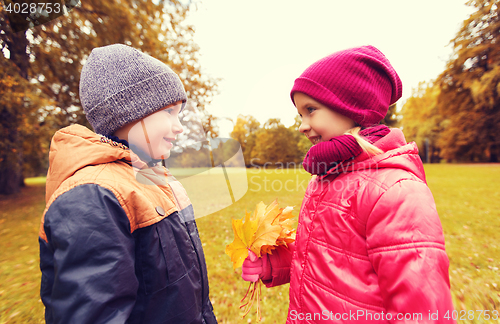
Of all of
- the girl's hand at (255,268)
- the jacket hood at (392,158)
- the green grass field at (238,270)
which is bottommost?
the green grass field at (238,270)

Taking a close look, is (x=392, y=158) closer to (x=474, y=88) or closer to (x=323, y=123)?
(x=323, y=123)

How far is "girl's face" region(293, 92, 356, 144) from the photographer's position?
138 centimetres

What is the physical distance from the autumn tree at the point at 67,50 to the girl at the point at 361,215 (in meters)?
5.33

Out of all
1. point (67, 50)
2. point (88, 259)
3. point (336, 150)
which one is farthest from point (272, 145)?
point (67, 50)

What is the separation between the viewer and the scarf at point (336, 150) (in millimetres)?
1229

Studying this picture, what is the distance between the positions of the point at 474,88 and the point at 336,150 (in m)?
33.2

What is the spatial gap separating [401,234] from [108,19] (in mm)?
10017

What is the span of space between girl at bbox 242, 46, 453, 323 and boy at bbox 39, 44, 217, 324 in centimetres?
63

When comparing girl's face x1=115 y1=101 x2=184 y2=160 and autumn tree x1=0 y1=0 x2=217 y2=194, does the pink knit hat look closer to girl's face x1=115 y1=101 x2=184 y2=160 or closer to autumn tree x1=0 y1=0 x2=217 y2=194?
girl's face x1=115 y1=101 x2=184 y2=160

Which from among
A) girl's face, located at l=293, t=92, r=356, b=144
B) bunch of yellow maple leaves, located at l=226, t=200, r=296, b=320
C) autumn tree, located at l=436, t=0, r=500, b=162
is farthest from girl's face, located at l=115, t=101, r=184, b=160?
autumn tree, located at l=436, t=0, r=500, b=162

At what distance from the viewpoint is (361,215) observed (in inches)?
43.6

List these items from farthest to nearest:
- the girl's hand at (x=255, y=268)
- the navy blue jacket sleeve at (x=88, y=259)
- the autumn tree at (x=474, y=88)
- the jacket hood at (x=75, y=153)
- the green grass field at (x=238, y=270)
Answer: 1. the autumn tree at (x=474, y=88)
2. the green grass field at (x=238, y=270)
3. the girl's hand at (x=255, y=268)
4. the jacket hood at (x=75, y=153)
5. the navy blue jacket sleeve at (x=88, y=259)

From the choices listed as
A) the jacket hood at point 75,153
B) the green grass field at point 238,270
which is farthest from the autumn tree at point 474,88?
the jacket hood at point 75,153

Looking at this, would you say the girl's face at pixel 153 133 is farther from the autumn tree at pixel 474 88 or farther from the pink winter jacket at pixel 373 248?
the autumn tree at pixel 474 88
